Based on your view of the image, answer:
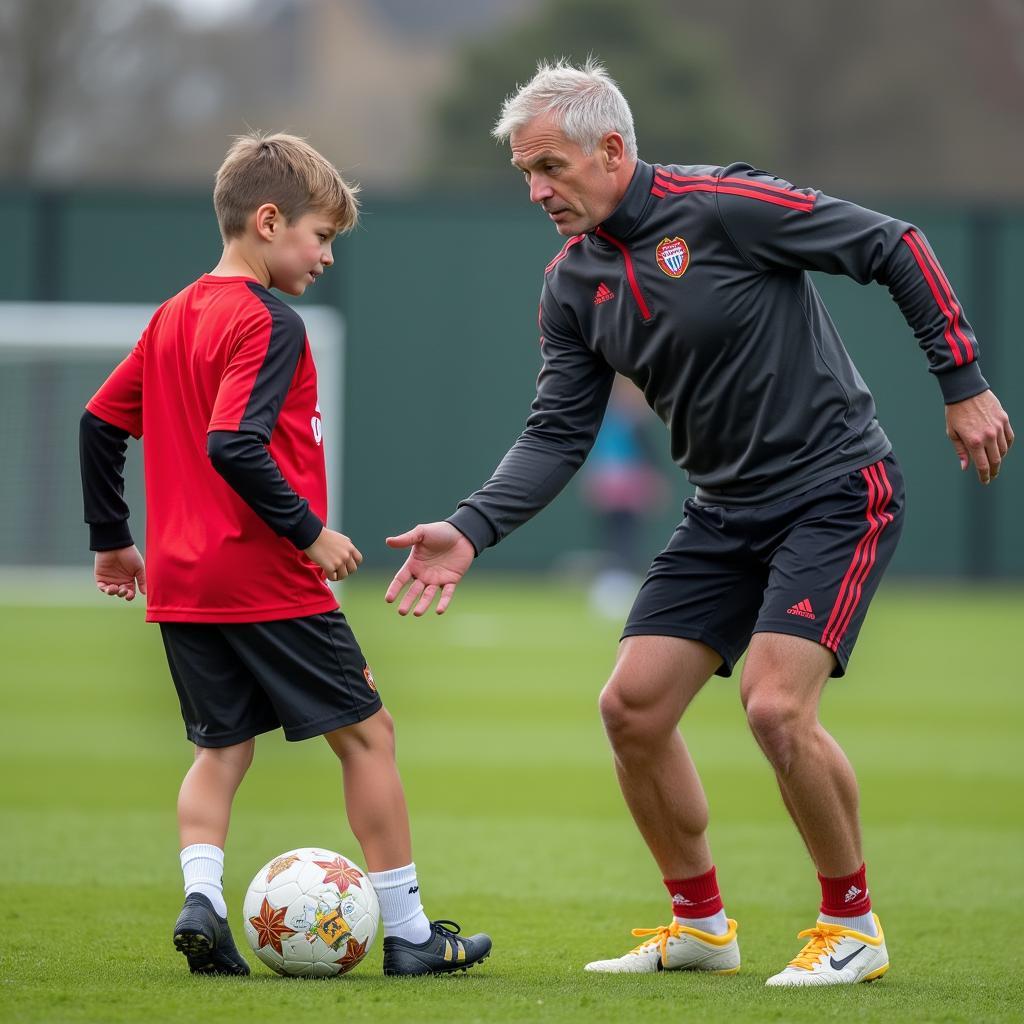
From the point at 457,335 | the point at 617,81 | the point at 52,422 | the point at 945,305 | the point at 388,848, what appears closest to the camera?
the point at 388,848

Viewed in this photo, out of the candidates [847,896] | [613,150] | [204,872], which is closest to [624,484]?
[613,150]

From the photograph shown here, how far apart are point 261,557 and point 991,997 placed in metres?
2.05

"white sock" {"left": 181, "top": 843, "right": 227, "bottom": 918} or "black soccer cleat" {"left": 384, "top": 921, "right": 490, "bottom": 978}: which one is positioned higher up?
"white sock" {"left": 181, "top": 843, "right": 227, "bottom": 918}

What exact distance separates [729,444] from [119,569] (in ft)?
5.48

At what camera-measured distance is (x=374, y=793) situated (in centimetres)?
446

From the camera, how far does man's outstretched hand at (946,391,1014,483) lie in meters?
4.52

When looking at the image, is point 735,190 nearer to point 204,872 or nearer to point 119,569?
point 119,569

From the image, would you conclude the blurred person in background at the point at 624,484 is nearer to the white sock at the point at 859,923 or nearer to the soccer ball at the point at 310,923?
the white sock at the point at 859,923

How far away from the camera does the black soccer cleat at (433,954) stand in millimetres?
4504

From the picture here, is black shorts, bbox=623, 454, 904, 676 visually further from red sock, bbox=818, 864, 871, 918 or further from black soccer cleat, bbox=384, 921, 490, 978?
black soccer cleat, bbox=384, 921, 490, 978

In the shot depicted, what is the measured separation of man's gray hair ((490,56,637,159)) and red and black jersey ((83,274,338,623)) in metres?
0.88

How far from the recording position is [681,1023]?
13.0ft

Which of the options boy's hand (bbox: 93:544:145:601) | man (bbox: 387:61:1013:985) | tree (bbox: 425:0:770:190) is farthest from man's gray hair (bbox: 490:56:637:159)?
tree (bbox: 425:0:770:190)

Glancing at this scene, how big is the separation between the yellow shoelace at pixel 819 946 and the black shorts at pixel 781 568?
0.66 m
